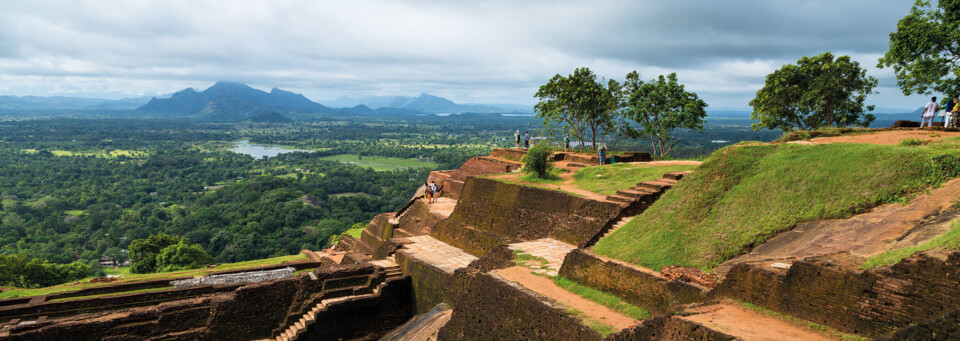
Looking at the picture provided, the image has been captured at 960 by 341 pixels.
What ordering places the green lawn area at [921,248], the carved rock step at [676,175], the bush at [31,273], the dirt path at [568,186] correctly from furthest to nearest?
the bush at [31,273]
the carved rock step at [676,175]
the dirt path at [568,186]
the green lawn area at [921,248]

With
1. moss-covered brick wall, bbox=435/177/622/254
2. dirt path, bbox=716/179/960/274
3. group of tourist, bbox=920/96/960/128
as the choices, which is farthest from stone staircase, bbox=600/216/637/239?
group of tourist, bbox=920/96/960/128

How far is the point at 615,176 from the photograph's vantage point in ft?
50.9

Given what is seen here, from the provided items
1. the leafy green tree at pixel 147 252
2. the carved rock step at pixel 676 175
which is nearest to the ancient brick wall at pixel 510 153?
the carved rock step at pixel 676 175

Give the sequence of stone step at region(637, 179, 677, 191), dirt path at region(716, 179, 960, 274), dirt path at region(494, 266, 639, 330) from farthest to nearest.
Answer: stone step at region(637, 179, 677, 191)
dirt path at region(494, 266, 639, 330)
dirt path at region(716, 179, 960, 274)

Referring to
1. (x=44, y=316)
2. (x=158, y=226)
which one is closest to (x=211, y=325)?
(x=44, y=316)

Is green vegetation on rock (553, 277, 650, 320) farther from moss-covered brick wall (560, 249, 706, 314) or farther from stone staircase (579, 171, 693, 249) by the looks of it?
stone staircase (579, 171, 693, 249)

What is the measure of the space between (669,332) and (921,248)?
9.92 feet

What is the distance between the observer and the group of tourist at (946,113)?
11461 millimetres

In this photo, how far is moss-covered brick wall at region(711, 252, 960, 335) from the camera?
498 cm

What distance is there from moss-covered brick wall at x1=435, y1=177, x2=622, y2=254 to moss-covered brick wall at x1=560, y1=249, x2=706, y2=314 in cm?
167

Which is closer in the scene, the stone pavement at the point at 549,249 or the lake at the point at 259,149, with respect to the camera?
the stone pavement at the point at 549,249

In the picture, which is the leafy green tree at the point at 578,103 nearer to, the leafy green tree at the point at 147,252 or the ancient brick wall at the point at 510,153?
the ancient brick wall at the point at 510,153

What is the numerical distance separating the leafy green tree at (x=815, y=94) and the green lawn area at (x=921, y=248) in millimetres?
14123

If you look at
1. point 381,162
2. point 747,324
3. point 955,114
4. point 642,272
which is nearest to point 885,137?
point 955,114
